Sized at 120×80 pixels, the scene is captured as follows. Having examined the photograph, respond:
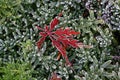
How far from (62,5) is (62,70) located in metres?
0.39

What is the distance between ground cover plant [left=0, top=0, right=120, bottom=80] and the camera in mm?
1565

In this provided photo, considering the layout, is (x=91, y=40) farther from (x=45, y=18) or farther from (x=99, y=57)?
(x=45, y=18)

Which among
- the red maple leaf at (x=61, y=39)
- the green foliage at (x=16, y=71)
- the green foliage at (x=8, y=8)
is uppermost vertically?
the green foliage at (x=8, y=8)

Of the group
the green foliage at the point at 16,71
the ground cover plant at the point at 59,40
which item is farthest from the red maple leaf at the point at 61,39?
the green foliage at the point at 16,71

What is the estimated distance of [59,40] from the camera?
1.49 m

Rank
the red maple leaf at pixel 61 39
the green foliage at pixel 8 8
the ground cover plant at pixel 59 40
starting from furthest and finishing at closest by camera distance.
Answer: the green foliage at pixel 8 8 < the ground cover plant at pixel 59 40 < the red maple leaf at pixel 61 39

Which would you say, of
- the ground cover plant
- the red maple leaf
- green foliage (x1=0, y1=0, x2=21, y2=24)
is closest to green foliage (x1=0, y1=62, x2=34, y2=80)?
the ground cover plant

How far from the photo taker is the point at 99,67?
162 centimetres

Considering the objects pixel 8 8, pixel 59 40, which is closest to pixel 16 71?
pixel 59 40

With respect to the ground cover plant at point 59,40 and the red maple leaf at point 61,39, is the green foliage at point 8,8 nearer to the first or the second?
the ground cover plant at point 59,40

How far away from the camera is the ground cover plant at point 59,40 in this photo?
5.14ft

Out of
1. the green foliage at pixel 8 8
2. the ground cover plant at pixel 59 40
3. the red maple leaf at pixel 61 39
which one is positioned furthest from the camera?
the green foliage at pixel 8 8

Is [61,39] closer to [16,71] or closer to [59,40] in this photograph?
[59,40]

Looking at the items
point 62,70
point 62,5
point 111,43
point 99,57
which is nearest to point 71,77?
point 62,70
